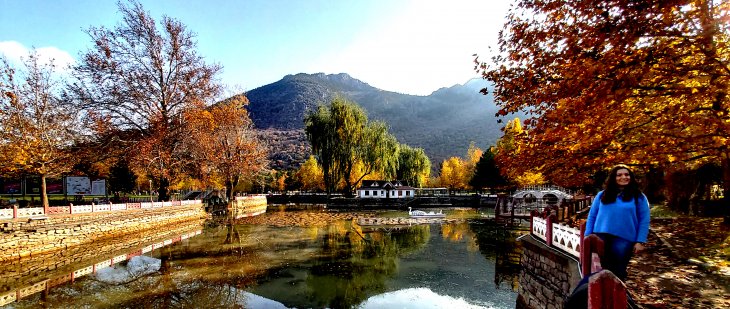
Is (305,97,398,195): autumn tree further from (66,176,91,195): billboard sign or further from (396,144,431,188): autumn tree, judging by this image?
(66,176,91,195): billboard sign

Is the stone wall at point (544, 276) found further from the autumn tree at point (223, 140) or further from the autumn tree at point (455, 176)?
the autumn tree at point (455, 176)

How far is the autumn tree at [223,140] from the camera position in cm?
2934

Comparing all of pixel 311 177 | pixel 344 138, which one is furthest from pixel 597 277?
pixel 311 177

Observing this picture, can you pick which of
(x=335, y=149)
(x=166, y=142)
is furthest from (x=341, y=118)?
(x=166, y=142)

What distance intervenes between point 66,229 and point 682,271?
24073 millimetres

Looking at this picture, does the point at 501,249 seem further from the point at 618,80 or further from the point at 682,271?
the point at 618,80

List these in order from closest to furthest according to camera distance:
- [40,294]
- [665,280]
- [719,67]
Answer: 1. [719,67]
2. [665,280]
3. [40,294]

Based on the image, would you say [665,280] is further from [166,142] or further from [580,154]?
[166,142]

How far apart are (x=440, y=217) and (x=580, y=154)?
2542 centimetres

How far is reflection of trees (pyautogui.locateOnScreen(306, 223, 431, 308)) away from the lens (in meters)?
11.7

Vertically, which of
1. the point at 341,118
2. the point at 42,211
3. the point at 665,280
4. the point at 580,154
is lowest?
the point at 665,280

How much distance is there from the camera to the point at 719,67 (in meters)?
6.05

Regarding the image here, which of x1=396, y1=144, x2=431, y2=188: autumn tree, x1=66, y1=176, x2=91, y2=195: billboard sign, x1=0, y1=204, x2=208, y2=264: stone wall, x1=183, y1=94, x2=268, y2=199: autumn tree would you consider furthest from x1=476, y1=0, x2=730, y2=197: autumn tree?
x1=396, y1=144, x2=431, y2=188: autumn tree

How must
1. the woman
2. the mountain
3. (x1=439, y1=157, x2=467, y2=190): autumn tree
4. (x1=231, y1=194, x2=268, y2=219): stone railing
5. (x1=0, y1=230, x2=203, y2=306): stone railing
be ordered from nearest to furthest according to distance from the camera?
the woman
(x1=0, y1=230, x2=203, y2=306): stone railing
(x1=231, y1=194, x2=268, y2=219): stone railing
(x1=439, y1=157, x2=467, y2=190): autumn tree
the mountain
